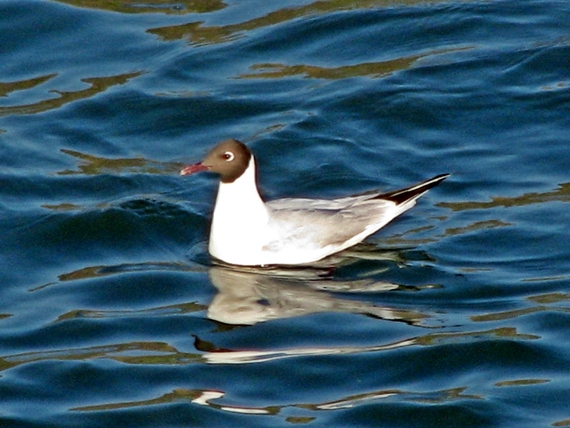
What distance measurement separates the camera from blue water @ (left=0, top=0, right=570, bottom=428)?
10.6 metres

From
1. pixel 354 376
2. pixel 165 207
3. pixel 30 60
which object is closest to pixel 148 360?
pixel 354 376

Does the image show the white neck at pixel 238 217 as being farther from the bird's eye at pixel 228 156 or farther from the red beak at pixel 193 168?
the red beak at pixel 193 168

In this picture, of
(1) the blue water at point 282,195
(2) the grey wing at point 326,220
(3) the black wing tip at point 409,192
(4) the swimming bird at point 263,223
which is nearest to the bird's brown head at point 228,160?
(4) the swimming bird at point 263,223

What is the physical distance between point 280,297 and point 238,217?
3.34 feet

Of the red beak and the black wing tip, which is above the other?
the red beak

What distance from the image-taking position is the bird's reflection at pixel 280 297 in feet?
38.7

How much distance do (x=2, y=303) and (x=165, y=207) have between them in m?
2.40

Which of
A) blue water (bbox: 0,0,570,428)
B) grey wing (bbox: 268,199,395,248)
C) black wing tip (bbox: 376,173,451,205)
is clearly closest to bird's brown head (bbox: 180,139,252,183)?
grey wing (bbox: 268,199,395,248)

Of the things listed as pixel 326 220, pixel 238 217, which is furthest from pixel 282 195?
pixel 238 217

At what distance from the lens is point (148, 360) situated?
11031mm

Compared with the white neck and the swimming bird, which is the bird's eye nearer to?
the swimming bird

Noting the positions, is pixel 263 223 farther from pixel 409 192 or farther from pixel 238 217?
pixel 409 192

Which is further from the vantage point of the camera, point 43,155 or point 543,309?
point 43,155

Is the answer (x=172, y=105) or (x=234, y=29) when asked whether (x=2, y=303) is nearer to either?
(x=172, y=105)
